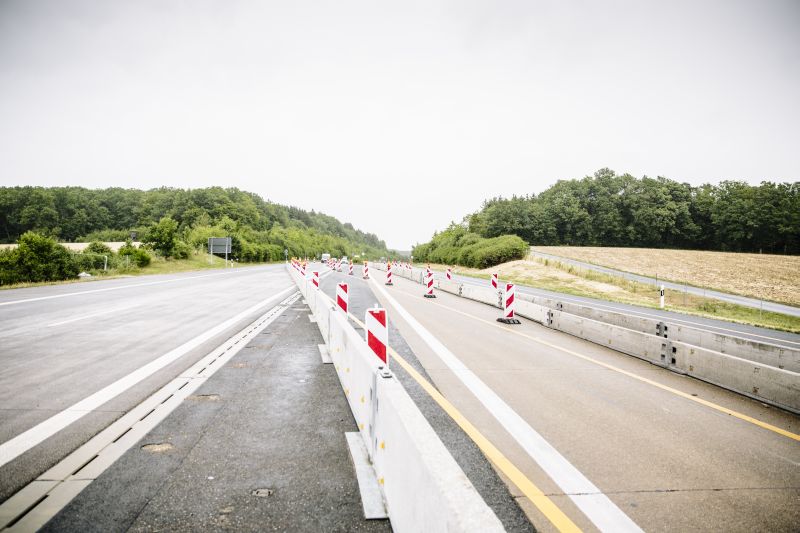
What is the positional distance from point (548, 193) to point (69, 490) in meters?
114

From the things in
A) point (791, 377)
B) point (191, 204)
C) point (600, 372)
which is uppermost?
point (191, 204)

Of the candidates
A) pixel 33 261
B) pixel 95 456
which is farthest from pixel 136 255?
pixel 95 456

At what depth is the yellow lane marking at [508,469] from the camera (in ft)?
9.75

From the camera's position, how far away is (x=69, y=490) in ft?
10.1

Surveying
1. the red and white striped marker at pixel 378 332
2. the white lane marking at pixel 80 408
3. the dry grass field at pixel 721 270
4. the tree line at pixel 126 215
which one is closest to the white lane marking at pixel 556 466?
the red and white striped marker at pixel 378 332

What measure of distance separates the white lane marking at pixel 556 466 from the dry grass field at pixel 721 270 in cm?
2895

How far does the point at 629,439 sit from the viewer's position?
4461mm

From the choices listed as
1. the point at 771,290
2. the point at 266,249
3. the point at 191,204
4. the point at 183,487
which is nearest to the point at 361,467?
the point at 183,487

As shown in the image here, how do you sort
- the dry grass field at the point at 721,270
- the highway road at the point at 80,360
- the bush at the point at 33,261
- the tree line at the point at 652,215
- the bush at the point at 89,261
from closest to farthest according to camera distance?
the highway road at the point at 80,360 < the bush at the point at 33,261 < the bush at the point at 89,261 < the dry grass field at the point at 721,270 < the tree line at the point at 652,215

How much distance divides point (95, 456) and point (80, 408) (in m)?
1.49

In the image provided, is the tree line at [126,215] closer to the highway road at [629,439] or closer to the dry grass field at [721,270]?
the dry grass field at [721,270]

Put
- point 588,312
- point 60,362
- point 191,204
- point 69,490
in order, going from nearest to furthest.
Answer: point 69,490, point 60,362, point 588,312, point 191,204

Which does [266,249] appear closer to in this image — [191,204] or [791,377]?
[191,204]

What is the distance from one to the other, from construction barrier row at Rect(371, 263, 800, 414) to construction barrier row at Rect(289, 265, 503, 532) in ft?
19.4
